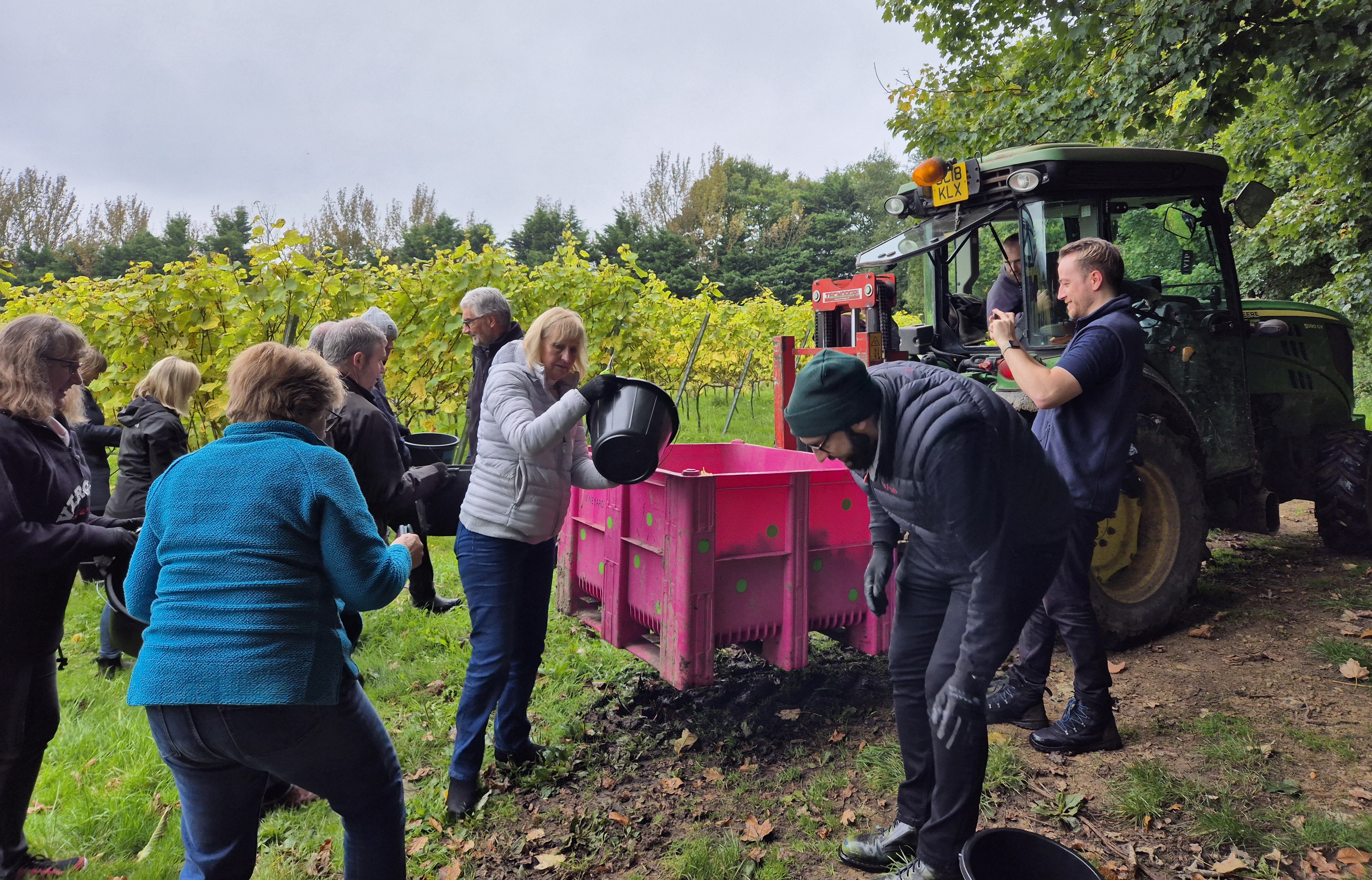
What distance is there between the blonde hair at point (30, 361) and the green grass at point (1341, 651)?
5257 mm

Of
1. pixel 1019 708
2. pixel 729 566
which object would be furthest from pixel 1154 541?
pixel 729 566

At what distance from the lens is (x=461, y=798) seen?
2.78 metres

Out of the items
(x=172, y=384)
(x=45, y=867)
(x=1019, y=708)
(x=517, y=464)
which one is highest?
(x=172, y=384)

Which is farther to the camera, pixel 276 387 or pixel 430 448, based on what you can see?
pixel 430 448

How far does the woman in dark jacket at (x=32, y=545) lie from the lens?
220 cm

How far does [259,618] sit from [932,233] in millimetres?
4151

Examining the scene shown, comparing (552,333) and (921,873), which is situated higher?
(552,333)

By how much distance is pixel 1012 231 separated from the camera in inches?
166

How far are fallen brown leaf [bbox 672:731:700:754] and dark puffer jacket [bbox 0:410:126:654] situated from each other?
6.86 ft

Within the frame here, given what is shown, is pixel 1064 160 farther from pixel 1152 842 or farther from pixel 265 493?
pixel 265 493

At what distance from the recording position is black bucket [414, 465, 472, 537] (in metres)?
3.30

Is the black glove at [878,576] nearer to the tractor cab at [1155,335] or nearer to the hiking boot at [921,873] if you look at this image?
the hiking boot at [921,873]

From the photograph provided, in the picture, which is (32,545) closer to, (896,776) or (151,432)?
(151,432)

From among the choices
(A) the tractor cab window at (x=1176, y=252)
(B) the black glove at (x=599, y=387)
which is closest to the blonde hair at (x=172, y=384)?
(B) the black glove at (x=599, y=387)
